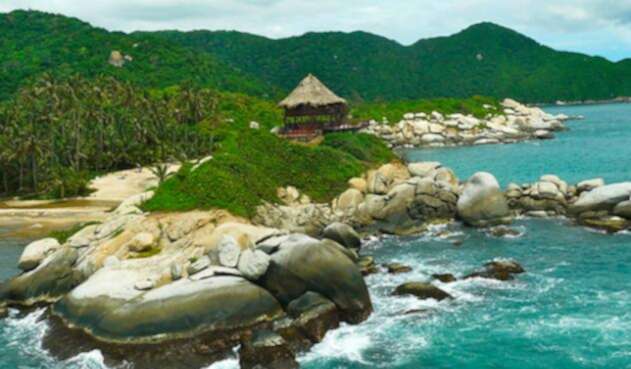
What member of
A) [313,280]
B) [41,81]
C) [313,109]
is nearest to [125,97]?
[41,81]

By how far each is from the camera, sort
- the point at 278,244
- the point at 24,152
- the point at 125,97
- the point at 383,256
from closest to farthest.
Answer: the point at 278,244
the point at 383,256
the point at 24,152
the point at 125,97

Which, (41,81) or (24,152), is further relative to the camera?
(41,81)

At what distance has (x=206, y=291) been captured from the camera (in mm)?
22938

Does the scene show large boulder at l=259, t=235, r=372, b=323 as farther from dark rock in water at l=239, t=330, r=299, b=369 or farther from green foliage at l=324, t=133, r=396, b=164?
green foliage at l=324, t=133, r=396, b=164

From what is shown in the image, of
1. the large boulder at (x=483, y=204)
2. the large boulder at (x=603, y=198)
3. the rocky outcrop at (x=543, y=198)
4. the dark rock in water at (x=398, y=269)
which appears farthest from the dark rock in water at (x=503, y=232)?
the dark rock in water at (x=398, y=269)

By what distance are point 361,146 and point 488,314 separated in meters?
29.5

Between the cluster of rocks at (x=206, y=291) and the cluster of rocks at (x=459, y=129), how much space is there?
243 ft

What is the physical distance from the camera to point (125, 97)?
85.6 m

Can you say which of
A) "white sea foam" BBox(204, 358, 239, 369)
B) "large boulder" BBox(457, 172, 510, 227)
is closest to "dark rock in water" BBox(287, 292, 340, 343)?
"white sea foam" BBox(204, 358, 239, 369)

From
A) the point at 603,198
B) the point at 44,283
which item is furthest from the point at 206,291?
the point at 603,198

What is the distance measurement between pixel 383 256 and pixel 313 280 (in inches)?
399

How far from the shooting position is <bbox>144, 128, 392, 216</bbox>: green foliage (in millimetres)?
34781

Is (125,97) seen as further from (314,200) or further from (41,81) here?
(314,200)

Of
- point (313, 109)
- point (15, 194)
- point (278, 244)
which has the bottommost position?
point (15, 194)
